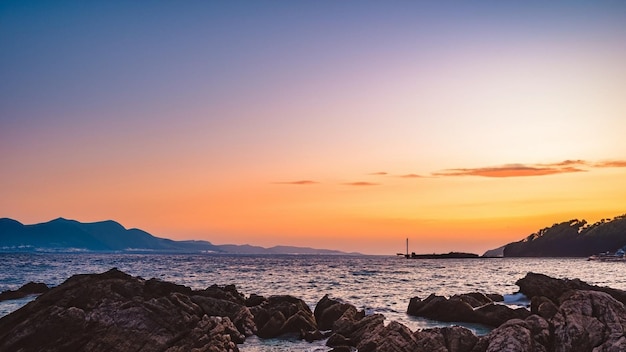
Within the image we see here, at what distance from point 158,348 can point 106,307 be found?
167 inches

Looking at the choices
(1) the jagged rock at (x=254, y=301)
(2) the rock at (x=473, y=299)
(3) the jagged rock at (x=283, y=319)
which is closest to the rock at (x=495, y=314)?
(2) the rock at (x=473, y=299)

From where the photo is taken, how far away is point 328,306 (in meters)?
39.1

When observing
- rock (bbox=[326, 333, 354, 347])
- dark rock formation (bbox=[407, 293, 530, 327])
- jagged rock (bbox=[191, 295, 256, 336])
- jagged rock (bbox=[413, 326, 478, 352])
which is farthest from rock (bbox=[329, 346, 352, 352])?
dark rock formation (bbox=[407, 293, 530, 327])

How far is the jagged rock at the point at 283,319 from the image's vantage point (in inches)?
1364

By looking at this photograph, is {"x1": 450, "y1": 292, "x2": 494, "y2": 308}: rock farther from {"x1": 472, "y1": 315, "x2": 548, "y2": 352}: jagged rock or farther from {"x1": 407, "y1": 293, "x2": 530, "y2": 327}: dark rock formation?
{"x1": 472, "y1": 315, "x2": 548, "y2": 352}: jagged rock

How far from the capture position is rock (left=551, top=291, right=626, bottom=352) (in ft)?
80.9

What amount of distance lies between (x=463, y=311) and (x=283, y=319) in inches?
508

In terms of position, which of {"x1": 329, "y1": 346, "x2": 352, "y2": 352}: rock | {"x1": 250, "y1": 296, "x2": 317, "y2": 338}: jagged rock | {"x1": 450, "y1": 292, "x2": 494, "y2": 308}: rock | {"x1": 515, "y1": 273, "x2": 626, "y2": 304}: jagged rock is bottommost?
{"x1": 329, "y1": 346, "x2": 352, "y2": 352}: rock

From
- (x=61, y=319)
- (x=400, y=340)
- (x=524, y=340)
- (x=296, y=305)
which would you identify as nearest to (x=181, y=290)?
(x=296, y=305)

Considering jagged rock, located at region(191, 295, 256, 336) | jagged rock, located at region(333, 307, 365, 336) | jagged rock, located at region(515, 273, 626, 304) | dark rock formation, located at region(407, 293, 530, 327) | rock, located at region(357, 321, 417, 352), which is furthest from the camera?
jagged rock, located at region(515, 273, 626, 304)

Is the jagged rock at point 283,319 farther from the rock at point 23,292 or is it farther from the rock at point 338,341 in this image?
the rock at point 23,292

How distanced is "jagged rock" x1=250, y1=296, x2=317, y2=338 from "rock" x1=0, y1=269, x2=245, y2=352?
124 inches

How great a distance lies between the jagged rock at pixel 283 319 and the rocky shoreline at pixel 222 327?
0.06 metres

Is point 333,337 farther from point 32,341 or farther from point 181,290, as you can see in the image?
point 32,341
